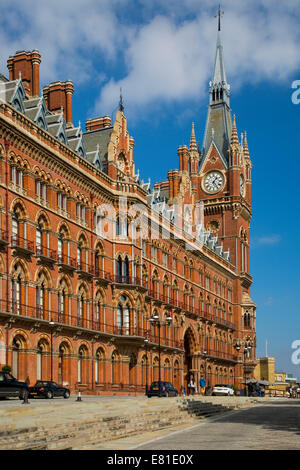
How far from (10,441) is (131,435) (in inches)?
303

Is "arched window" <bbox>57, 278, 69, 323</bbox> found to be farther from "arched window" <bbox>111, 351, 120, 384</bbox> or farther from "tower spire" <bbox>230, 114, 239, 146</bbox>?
"tower spire" <bbox>230, 114, 239, 146</bbox>

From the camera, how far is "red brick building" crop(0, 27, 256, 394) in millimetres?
47594

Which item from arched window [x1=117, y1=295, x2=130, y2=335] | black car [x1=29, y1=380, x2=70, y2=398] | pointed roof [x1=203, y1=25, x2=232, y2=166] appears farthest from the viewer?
pointed roof [x1=203, y1=25, x2=232, y2=166]

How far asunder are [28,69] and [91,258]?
1639cm

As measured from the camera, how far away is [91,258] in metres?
58.2

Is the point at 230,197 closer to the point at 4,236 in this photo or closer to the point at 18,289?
the point at 18,289

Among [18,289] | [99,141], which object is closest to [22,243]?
[18,289]

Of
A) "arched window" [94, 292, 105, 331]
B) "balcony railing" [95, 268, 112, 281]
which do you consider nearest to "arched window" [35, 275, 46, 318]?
"arched window" [94, 292, 105, 331]

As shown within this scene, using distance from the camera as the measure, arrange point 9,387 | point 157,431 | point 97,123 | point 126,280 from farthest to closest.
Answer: point 97,123 < point 126,280 < point 9,387 < point 157,431

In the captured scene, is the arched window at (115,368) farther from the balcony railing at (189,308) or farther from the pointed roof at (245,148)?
the pointed roof at (245,148)

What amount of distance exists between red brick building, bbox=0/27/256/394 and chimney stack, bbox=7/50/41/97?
0.09m

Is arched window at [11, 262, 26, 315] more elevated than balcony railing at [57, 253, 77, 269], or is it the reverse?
balcony railing at [57, 253, 77, 269]

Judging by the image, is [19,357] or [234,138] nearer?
[19,357]

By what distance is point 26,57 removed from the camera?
57.2 metres
